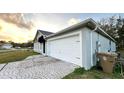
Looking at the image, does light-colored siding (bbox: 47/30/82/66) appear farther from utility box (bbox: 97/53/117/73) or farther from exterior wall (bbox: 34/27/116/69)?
utility box (bbox: 97/53/117/73)

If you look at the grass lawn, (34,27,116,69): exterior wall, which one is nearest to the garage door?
(34,27,116,69): exterior wall

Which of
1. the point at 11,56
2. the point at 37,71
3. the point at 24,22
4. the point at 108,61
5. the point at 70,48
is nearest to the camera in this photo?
the point at 108,61

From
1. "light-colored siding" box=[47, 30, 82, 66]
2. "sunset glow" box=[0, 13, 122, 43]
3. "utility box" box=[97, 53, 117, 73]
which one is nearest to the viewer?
"utility box" box=[97, 53, 117, 73]

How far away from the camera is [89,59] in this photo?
21.8 ft

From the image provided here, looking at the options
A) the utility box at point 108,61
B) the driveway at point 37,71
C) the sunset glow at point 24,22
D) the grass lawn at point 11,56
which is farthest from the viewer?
the grass lawn at point 11,56

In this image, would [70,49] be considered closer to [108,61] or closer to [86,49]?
[86,49]

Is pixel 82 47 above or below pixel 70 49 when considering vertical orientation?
above

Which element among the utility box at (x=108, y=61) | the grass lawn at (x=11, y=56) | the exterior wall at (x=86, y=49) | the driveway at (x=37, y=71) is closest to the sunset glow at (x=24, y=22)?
the grass lawn at (x=11, y=56)

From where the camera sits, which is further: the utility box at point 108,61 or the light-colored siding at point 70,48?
the light-colored siding at point 70,48

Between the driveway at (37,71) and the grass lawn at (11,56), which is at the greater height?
the grass lawn at (11,56)

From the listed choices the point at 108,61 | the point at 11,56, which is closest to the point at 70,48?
the point at 108,61

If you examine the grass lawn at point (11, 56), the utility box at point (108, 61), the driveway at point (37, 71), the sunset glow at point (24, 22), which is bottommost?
the driveway at point (37, 71)

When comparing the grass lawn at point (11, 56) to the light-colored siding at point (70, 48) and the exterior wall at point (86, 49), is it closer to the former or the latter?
the light-colored siding at point (70, 48)
